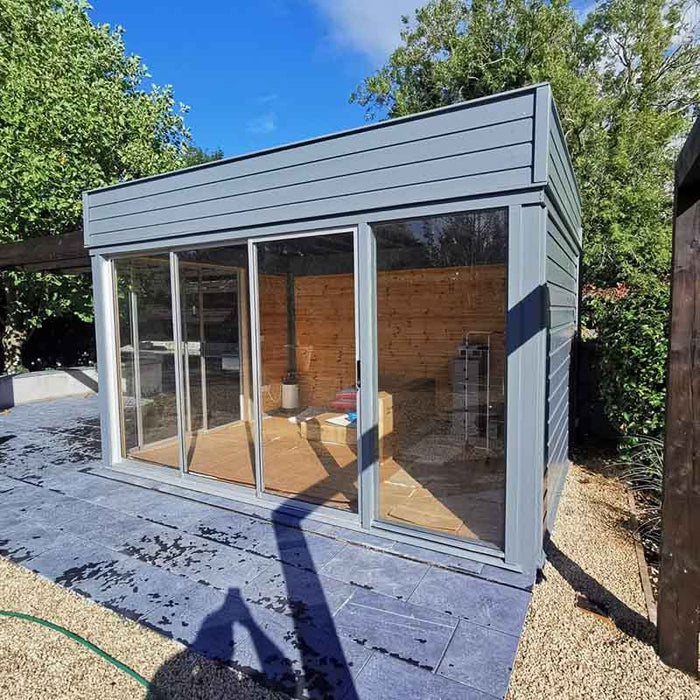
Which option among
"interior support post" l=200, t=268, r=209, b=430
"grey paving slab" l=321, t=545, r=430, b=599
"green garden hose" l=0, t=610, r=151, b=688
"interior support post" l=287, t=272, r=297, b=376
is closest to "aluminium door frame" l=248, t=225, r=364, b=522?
"grey paving slab" l=321, t=545, r=430, b=599

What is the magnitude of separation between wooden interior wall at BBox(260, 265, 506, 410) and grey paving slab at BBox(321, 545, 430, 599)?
1138mm

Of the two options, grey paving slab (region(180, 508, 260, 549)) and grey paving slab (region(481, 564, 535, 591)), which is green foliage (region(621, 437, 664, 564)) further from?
grey paving slab (region(180, 508, 260, 549))

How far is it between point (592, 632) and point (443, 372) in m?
2.92

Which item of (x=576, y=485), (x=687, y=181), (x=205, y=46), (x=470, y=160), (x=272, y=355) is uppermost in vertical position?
(x=205, y=46)

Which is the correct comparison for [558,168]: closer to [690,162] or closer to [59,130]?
[690,162]

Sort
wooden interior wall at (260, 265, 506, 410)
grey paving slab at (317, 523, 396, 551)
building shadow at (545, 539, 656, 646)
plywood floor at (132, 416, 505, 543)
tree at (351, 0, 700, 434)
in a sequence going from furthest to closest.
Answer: tree at (351, 0, 700, 434) → wooden interior wall at (260, 265, 506, 410) → plywood floor at (132, 416, 505, 543) → grey paving slab at (317, 523, 396, 551) → building shadow at (545, 539, 656, 646)

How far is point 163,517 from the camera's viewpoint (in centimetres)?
341

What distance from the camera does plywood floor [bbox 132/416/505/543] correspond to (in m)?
3.17

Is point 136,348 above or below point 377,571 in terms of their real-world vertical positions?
above

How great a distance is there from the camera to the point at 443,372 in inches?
191

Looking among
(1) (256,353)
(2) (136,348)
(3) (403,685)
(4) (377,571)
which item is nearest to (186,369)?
(2) (136,348)

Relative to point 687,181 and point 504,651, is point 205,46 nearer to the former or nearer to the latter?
point 687,181

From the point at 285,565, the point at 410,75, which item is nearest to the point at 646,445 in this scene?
the point at 285,565

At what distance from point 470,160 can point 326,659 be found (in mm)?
2460
